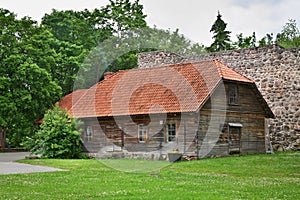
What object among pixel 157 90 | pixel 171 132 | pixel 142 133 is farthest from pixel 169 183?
pixel 157 90

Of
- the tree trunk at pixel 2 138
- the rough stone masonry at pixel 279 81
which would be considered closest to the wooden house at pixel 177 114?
the rough stone masonry at pixel 279 81

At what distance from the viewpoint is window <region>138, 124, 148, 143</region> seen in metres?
28.7

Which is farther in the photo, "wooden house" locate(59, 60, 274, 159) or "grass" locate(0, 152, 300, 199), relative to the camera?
"wooden house" locate(59, 60, 274, 159)

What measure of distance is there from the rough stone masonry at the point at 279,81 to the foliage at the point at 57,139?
1234 cm

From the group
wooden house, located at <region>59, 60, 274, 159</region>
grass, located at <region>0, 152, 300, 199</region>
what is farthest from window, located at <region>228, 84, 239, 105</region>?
grass, located at <region>0, 152, 300, 199</region>

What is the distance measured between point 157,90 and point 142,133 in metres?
2.82

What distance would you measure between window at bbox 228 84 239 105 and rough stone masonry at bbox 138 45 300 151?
4601 mm

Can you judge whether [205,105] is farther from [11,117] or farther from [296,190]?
[11,117]

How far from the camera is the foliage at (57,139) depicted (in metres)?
29.2

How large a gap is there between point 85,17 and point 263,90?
23.7 meters

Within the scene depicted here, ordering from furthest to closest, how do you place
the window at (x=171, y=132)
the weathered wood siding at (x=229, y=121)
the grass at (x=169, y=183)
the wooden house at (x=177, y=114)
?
the window at (x=171, y=132) → the weathered wood siding at (x=229, y=121) → the wooden house at (x=177, y=114) → the grass at (x=169, y=183)

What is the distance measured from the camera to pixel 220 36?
61.0m

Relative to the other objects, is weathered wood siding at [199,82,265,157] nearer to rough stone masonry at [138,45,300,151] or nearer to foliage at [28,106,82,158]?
rough stone masonry at [138,45,300,151]

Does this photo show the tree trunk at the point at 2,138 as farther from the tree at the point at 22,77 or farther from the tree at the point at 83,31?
the tree at the point at 83,31
